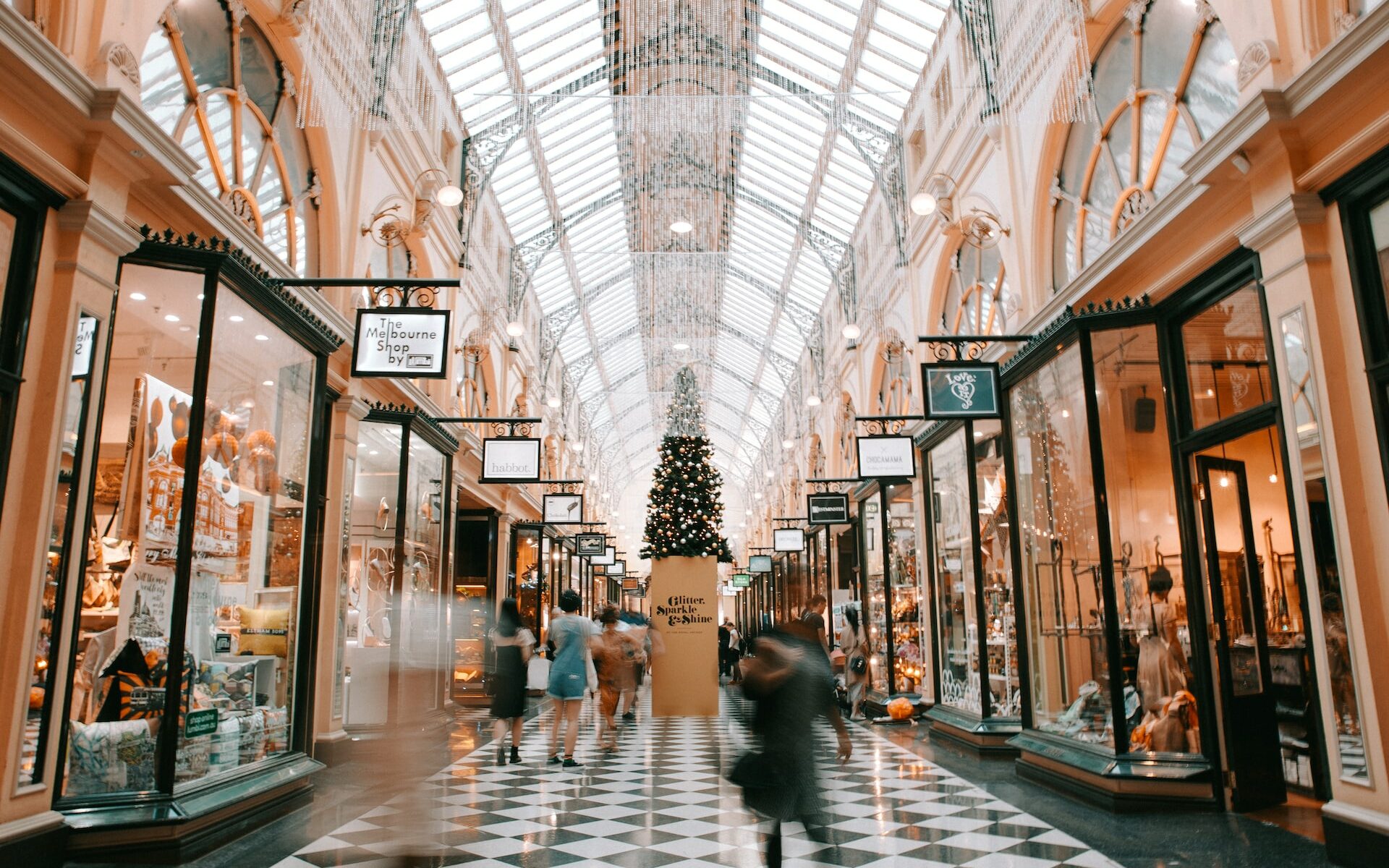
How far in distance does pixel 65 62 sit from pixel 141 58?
4.44 ft

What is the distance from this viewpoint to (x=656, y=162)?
1778cm

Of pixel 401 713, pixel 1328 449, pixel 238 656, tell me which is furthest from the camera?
pixel 238 656

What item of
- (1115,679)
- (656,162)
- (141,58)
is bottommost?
(1115,679)

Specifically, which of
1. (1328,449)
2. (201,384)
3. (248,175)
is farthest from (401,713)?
(248,175)

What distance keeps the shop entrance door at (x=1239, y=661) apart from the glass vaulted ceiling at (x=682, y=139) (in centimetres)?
673

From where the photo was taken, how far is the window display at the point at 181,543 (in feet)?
17.5

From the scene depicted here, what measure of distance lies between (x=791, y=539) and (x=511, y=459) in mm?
9628

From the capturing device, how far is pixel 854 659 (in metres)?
13.2

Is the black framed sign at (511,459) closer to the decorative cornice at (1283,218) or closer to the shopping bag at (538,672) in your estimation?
the shopping bag at (538,672)

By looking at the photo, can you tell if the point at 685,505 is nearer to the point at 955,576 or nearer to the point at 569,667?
the point at 955,576

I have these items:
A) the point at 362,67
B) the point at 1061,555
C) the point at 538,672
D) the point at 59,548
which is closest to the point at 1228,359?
the point at 1061,555

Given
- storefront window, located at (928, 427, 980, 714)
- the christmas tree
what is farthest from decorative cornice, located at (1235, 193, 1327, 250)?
the christmas tree

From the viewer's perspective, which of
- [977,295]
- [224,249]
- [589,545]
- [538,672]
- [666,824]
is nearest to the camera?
[224,249]

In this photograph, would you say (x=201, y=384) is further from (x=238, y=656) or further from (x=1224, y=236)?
(x=1224, y=236)
